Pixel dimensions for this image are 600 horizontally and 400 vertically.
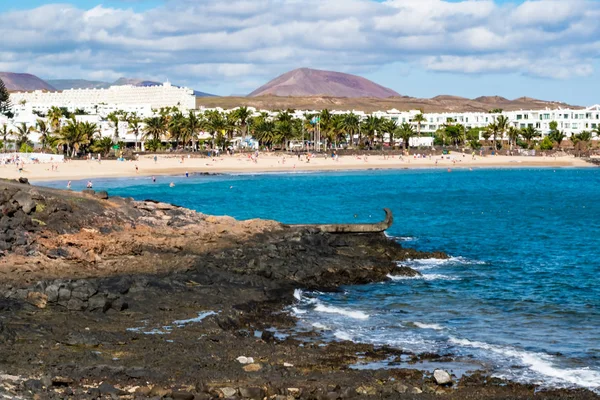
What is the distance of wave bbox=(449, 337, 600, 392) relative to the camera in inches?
702

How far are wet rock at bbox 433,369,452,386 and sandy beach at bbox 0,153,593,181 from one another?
77.1m

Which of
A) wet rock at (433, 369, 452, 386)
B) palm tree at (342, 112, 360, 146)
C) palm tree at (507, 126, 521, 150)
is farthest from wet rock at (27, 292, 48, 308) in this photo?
palm tree at (507, 126, 521, 150)

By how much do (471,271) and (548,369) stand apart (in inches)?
644

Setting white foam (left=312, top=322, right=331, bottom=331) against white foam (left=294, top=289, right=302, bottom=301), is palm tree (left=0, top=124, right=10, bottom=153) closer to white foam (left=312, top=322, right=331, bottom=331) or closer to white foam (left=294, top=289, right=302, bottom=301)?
white foam (left=294, top=289, right=302, bottom=301)

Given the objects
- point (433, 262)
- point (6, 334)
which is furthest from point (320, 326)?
point (433, 262)

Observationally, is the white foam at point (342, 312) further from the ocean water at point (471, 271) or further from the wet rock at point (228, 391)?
the wet rock at point (228, 391)

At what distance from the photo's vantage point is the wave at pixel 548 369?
17.8 metres

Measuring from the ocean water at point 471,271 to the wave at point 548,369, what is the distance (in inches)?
1.0

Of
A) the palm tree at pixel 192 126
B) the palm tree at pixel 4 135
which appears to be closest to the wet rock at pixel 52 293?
the palm tree at pixel 4 135

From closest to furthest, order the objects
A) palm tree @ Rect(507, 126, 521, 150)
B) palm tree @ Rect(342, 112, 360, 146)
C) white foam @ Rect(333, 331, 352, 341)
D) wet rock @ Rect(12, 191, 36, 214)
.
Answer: white foam @ Rect(333, 331, 352, 341)
wet rock @ Rect(12, 191, 36, 214)
palm tree @ Rect(342, 112, 360, 146)
palm tree @ Rect(507, 126, 521, 150)

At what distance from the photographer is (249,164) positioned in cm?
12375

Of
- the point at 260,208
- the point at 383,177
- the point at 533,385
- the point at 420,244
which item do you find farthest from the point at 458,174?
the point at 533,385

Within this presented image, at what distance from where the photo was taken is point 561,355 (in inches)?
805

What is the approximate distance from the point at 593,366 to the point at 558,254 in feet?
76.7
